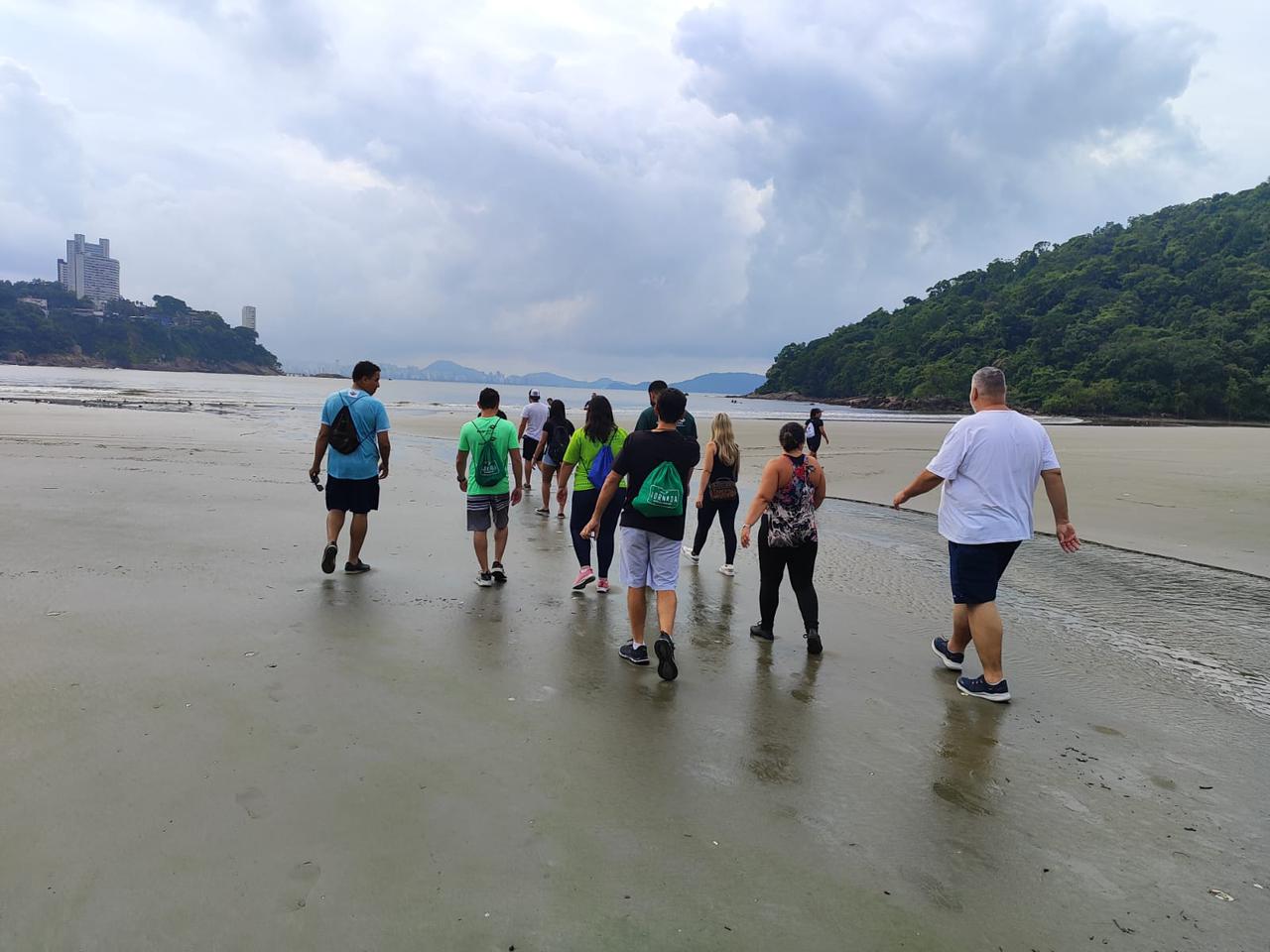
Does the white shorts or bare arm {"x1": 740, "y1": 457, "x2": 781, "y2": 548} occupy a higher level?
bare arm {"x1": 740, "y1": 457, "x2": 781, "y2": 548}

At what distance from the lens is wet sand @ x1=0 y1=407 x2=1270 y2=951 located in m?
2.30

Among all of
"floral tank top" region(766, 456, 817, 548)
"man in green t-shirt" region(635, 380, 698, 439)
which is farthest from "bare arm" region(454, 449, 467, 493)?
"floral tank top" region(766, 456, 817, 548)

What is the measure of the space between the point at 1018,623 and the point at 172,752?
5921mm

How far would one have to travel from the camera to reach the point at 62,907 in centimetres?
219

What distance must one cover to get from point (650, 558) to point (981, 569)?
2082mm

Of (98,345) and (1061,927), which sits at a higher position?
(98,345)

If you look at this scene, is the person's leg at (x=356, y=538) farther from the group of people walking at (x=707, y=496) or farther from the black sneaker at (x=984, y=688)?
the black sneaker at (x=984, y=688)

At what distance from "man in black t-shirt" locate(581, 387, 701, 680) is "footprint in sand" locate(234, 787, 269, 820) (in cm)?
Result: 234

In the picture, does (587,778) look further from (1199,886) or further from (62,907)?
(1199,886)

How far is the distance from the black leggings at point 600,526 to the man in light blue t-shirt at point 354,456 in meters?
1.77

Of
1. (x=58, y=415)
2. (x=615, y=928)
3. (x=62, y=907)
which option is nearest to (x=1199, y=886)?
(x=615, y=928)

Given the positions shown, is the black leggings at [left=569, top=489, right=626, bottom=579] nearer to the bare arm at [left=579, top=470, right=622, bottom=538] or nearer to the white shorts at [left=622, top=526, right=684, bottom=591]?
the bare arm at [left=579, top=470, right=622, bottom=538]

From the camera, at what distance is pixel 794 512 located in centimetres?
518

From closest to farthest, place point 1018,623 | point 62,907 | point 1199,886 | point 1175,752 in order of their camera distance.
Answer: point 62,907
point 1199,886
point 1175,752
point 1018,623
